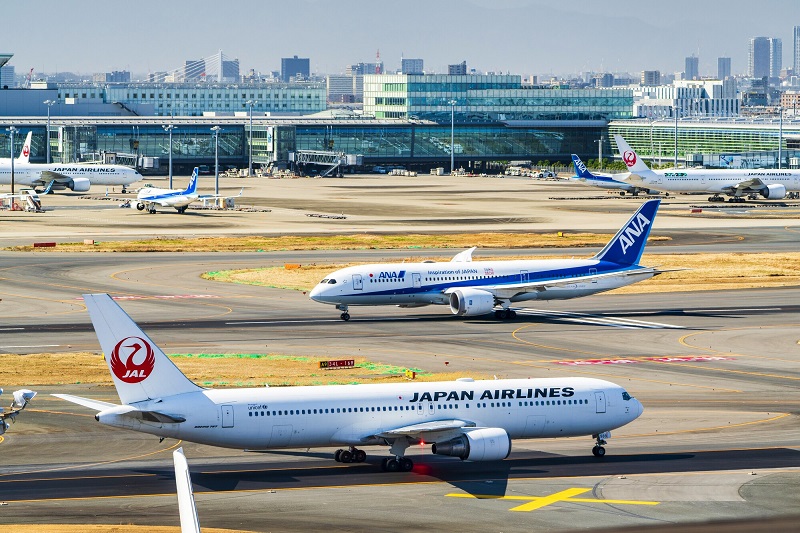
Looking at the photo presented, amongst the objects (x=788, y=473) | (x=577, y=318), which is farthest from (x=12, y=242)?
(x=788, y=473)

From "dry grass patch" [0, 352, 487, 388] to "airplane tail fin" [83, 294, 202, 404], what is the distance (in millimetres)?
17428

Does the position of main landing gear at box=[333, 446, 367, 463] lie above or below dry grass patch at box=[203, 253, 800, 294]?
below

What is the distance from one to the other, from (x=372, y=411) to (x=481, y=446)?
13.8 feet

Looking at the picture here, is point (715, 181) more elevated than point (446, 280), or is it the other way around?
point (715, 181)

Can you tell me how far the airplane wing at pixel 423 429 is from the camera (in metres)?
45.6

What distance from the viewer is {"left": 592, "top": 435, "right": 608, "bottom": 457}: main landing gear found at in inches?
1944

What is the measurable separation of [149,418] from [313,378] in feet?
70.1

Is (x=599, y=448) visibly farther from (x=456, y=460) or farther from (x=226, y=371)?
(x=226, y=371)

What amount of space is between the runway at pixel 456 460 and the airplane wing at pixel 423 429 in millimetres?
1517

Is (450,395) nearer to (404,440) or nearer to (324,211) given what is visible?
(404,440)

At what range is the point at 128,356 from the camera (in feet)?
141

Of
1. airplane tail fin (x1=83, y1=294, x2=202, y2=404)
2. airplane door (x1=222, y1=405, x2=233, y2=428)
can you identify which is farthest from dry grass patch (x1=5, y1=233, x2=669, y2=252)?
airplane tail fin (x1=83, y1=294, x2=202, y2=404)

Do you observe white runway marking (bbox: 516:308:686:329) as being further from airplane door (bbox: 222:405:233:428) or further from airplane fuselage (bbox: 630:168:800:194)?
airplane fuselage (bbox: 630:168:800:194)

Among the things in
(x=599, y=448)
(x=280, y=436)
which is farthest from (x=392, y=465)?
(x=599, y=448)
